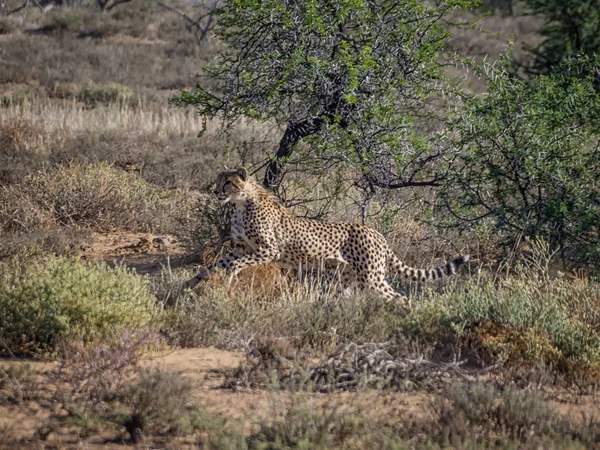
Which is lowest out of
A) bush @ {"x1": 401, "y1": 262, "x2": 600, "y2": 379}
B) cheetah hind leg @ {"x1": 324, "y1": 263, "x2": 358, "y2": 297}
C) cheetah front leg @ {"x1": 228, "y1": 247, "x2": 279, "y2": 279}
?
cheetah hind leg @ {"x1": 324, "y1": 263, "x2": 358, "y2": 297}

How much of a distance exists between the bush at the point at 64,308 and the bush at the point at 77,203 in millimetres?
4279

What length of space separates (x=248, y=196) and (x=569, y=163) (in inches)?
117

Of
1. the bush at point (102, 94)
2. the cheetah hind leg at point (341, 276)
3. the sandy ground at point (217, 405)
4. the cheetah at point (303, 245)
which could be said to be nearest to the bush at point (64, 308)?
the sandy ground at point (217, 405)

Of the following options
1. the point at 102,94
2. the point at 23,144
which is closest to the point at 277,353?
the point at 23,144

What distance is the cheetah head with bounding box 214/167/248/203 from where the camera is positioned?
24.7 feet

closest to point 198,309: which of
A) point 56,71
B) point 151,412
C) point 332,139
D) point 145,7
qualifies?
point 151,412

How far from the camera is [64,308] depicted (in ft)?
18.6

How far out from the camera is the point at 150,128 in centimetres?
1612

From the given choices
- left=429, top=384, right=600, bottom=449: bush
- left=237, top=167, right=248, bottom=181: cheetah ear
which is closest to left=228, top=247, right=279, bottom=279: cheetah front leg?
left=237, top=167, right=248, bottom=181: cheetah ear

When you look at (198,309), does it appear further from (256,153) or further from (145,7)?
(145,7)

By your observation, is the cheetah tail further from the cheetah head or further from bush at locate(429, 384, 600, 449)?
bush at locate(429, 384, 600, 449)

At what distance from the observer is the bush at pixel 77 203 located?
10125 millimetres

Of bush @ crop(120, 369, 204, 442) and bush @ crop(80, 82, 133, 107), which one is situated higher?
bush @ crop(120, 369, 204, 442)

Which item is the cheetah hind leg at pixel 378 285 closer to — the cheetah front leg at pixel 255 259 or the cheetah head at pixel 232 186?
the cheetah front leg at pixel 255 259
